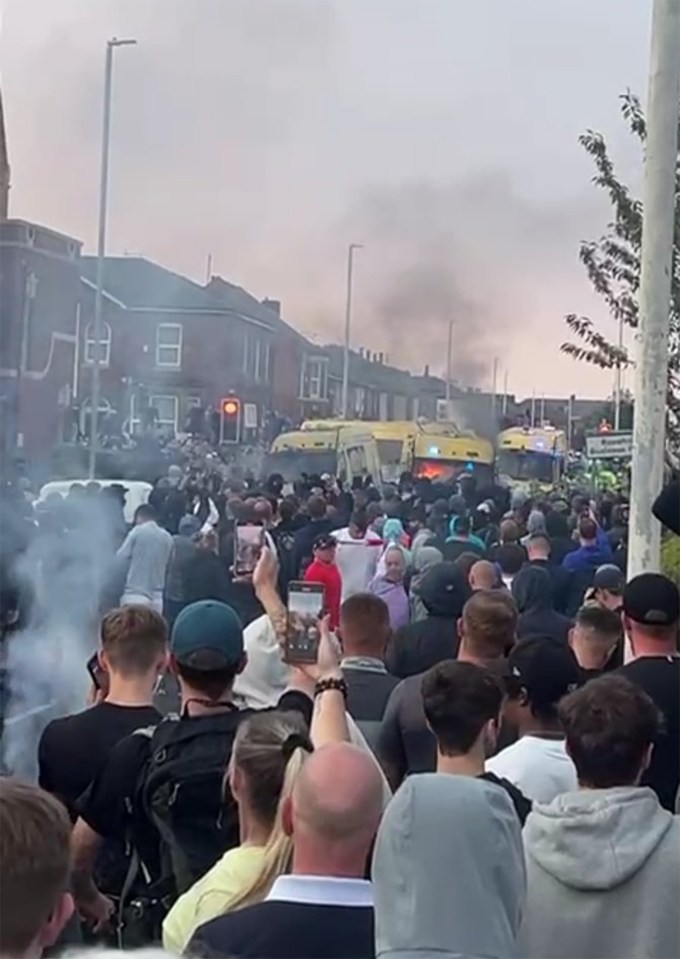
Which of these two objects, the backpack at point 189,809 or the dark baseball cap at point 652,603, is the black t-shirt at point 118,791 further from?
the dark baseball cap at point 652,603

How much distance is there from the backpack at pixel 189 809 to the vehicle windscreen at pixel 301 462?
60.9 feet

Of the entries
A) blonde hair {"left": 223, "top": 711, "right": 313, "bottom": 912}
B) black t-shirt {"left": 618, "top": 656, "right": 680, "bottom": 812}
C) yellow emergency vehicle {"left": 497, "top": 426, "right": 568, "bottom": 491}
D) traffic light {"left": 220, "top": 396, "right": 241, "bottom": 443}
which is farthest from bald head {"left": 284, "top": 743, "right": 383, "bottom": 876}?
yellow emergency vehicle {"left": 497, "top": 426, "right": 568, "bottom": 491}

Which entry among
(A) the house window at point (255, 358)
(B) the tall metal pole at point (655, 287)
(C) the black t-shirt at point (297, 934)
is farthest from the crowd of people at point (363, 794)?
(A) the house window at point (255, 358)

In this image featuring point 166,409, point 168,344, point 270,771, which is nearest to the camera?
point 270,771

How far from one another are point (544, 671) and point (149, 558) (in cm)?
590

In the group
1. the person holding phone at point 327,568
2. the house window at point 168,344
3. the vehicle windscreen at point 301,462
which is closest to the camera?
the person holding phone at point 327,568

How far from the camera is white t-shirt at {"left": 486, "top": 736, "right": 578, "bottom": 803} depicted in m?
3.46

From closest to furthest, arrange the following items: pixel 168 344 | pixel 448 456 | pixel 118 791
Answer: pixel 118 791 → pixel 168 344 → pixel 448 456

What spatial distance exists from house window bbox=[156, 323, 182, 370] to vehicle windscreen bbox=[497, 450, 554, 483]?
8.62 meters

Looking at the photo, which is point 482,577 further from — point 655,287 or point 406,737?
point 406,737

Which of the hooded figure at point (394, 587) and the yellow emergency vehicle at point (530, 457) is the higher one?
the yellow emergency vehicle at point (530, 457)

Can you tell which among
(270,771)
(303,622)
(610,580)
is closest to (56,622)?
(610,580)

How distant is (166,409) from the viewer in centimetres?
2319

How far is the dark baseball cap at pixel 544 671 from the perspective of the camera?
3760 millimetres
